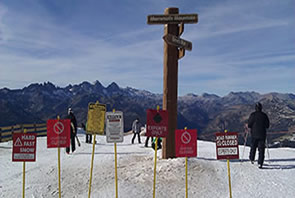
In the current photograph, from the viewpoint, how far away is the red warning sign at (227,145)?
5.98 m

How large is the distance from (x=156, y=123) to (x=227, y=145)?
1757 millimetres

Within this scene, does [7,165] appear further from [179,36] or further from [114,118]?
[179,36]

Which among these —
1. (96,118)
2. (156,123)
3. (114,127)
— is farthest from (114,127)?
(156,123)

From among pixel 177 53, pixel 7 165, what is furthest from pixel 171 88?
pixel 7 165

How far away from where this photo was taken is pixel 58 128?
20.2ft

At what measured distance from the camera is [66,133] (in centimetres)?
623

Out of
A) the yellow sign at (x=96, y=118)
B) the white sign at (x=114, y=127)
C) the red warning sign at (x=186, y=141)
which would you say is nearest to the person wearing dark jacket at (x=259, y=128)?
the red warning sign at (x=186, y=141)

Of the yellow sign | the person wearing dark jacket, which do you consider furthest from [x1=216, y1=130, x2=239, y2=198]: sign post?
the yellow sign

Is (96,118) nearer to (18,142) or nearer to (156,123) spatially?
(156,123)

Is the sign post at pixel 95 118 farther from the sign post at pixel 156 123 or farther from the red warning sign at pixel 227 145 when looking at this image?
the red warning sign at pixel 227 145

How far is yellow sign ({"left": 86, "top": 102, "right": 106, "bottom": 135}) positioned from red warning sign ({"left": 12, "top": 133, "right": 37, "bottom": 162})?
1.30 meters

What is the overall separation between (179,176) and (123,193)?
1.77m

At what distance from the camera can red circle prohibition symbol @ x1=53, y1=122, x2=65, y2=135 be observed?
6.14m

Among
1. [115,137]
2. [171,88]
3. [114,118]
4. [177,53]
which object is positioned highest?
[177,53]
